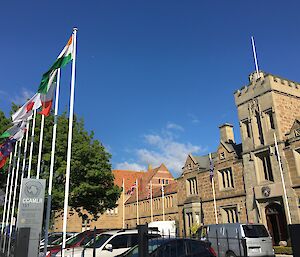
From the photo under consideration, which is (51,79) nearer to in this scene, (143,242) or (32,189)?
(32,189)

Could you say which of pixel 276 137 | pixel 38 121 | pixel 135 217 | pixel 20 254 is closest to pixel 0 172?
pixel 38 121

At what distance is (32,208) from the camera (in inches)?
454

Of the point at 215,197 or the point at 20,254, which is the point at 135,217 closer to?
the point at 215,197

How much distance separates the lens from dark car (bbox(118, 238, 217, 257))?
Answer: 9.96 m

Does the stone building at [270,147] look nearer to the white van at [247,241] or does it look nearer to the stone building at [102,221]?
the white van at [247,241]

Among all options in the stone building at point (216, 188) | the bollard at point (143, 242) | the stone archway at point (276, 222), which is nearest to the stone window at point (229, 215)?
the stone building at point (216, 188)

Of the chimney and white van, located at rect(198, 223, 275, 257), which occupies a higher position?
the chimney

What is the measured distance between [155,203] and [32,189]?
37.7 m

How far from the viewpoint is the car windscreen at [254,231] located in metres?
15.4

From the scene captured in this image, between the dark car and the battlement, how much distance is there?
65.1ft

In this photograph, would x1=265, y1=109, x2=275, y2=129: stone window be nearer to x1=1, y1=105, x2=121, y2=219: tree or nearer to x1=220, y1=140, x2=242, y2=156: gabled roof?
x1=220, y1=140, x2=242, y2=156: gabled roof

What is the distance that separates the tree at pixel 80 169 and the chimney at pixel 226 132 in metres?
13.2

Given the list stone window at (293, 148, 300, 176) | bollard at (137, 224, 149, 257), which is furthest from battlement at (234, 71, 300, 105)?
bollard at (137, 224, 149, 257)

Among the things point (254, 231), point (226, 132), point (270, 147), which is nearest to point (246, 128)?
point (270, 147)
